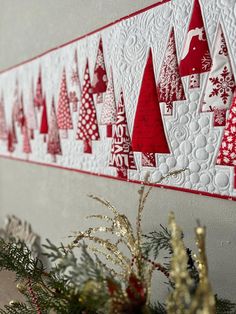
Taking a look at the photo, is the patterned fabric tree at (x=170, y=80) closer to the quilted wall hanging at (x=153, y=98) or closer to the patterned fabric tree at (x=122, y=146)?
the quilted wall hanging at (x=153, y=98)

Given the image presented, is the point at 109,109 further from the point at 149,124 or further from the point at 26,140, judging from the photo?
the point at 26,140

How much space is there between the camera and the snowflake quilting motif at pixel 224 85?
2.06ft

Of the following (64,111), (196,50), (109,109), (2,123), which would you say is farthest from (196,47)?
(2,123)

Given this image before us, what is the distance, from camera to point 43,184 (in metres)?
1.29

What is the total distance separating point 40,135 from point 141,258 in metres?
0.87

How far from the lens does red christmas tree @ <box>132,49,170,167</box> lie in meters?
0.77

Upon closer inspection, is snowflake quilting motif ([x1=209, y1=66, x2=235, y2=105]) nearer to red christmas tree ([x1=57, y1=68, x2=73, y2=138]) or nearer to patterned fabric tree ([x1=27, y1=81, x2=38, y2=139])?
red christmas tree ([x1=57, y1=68, x2=73, y2=138])

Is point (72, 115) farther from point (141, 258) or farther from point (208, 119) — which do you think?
point (141, 258)

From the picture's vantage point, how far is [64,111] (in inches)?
43.4

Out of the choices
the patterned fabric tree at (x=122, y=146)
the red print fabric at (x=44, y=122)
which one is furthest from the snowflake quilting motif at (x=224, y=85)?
the red print fabric at (x=44, y=122)

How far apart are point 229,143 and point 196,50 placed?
0.19 meters

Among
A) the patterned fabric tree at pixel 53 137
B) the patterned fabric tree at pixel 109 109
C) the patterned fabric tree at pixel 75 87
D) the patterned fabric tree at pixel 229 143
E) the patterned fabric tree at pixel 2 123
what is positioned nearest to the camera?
the patterned fabric tree at pixel 229 143

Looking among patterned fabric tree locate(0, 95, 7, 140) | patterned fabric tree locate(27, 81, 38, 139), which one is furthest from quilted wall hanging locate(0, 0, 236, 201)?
patterned fabric tree locate(0, 95, 7, 140)

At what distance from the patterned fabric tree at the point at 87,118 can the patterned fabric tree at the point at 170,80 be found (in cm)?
27
